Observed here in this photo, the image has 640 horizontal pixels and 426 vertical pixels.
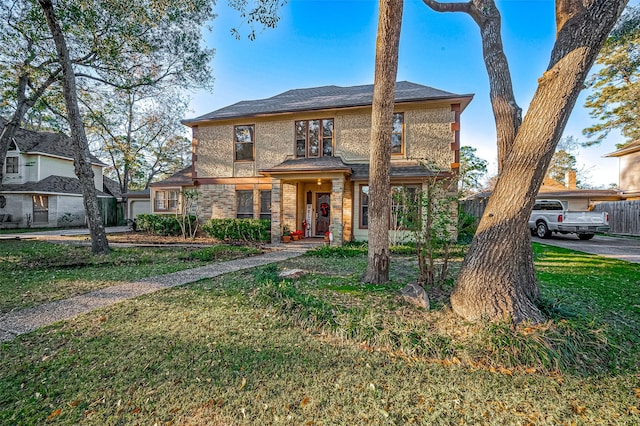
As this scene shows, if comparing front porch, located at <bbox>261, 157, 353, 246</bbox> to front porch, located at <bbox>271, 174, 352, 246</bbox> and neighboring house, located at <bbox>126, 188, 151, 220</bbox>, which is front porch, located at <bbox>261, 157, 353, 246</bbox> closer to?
front porch, located at <bbox>271, 174, 352, 246</bbox>

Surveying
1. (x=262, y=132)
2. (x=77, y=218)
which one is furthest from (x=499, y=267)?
(x=77, y=218)

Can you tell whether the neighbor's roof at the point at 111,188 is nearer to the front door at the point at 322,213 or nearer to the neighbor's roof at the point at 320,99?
the neighbor's roof at the point at 320,99

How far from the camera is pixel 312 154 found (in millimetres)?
12344

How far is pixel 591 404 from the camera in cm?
221

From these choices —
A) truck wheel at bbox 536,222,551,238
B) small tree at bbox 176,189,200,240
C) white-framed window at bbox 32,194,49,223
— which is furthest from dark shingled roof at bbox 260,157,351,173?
white-framed window at bbox 32,194,49,223

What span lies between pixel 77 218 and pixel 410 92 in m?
24.9

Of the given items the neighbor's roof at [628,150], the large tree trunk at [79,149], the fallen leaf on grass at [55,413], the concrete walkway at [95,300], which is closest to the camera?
the fallen leaf on grass at [55,413]

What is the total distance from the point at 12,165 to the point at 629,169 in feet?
145

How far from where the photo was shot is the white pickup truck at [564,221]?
13.2 m

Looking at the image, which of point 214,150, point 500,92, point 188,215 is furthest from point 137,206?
point 500,92

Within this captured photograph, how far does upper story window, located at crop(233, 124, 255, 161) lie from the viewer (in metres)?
13.0

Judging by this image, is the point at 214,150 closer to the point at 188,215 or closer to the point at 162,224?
the point at 188,215

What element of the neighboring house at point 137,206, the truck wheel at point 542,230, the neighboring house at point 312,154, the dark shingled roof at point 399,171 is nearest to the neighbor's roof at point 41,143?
the neighboring house at point 137,206

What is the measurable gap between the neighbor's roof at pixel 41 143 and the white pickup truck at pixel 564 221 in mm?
30031
